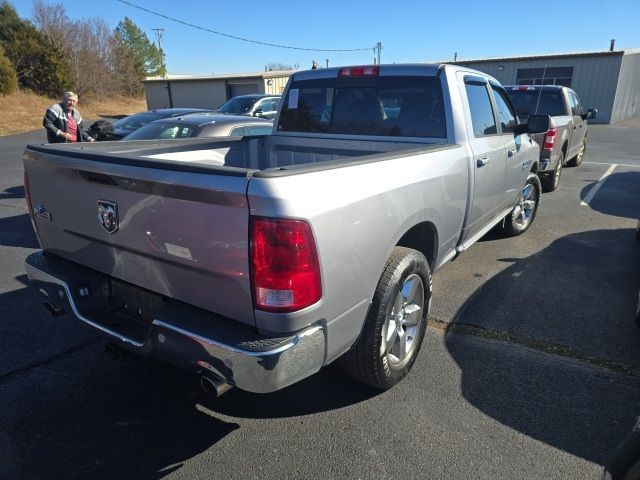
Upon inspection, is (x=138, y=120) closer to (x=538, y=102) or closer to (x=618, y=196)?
(x=538, y=102)

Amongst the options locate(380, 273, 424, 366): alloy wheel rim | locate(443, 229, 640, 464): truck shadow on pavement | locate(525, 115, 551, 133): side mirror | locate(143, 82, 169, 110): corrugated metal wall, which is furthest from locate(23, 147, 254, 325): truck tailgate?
locate(143, 82, 169, 110): corrugated metal wall

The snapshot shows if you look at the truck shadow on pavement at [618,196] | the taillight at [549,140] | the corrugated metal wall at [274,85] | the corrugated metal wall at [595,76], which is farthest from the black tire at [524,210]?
the corrugated metal wall at [274,85]

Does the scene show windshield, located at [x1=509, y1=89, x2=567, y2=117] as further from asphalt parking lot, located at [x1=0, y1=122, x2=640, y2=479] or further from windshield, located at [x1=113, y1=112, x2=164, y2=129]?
windshield, located at [x1=113, y1=112, x2=164, y2=129]

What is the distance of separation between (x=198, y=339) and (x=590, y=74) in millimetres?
31623

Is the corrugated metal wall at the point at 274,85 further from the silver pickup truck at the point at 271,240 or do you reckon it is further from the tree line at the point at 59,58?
the silver pickup truck at the point at 271,240

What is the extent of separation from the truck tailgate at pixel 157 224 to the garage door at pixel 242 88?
32126 millimetres

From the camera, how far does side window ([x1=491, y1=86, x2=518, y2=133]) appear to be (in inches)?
182

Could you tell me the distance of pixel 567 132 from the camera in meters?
8.95

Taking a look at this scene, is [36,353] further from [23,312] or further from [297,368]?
[297,368]

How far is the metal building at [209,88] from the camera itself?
108 ft

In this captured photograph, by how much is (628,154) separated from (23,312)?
16.7 metres

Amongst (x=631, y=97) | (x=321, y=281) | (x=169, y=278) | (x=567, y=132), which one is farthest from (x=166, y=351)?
(x=631, y=97)

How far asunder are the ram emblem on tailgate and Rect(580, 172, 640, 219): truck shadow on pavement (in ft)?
24.2

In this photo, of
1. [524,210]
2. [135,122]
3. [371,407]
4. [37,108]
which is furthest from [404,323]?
[37,108]
